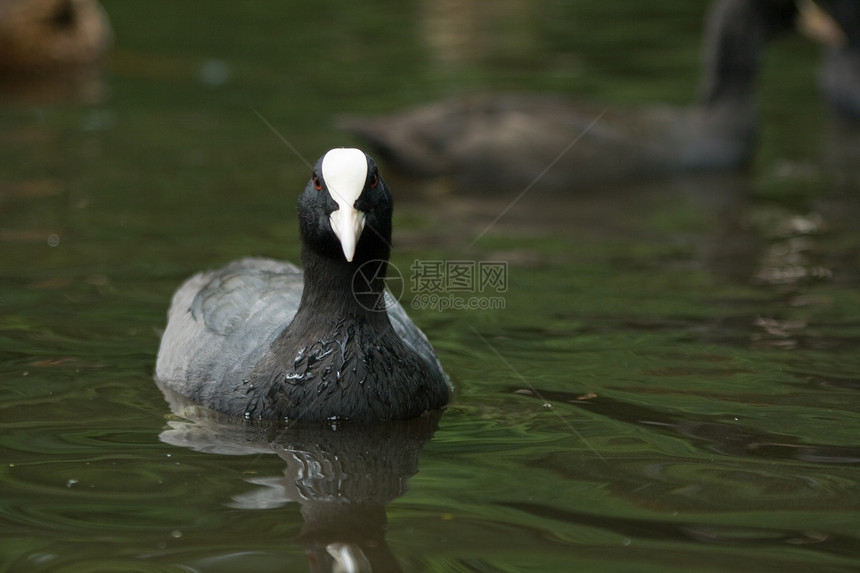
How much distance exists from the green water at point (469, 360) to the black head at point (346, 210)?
0.72 m

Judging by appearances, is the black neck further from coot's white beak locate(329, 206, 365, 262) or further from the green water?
coot's white beak locate(329, 206, 365, 262)

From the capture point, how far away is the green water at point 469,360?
12.9 ft

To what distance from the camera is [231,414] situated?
4.96 metres

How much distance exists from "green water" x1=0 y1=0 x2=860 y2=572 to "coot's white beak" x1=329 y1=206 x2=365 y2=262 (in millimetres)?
761

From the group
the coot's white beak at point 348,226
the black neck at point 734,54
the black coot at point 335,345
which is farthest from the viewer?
the black neck at point 734,54

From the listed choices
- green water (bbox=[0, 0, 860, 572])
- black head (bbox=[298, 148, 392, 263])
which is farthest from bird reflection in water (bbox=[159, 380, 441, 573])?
black head (bbox=[298, 148, 392, 263])

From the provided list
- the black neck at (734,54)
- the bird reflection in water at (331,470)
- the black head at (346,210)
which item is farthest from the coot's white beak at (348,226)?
the black neck at (734,54)

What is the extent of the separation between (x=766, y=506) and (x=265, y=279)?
2453 mm

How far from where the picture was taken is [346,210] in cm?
452

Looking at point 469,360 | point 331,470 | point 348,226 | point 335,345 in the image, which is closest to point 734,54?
point 469,360

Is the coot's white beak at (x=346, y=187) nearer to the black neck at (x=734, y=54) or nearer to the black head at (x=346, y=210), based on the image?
the black head at (x=346, y=210)

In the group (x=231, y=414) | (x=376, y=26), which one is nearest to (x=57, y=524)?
(x=231, y=414)

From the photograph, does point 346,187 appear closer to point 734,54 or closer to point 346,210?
point 346,210

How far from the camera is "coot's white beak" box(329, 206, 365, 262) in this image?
444cm
